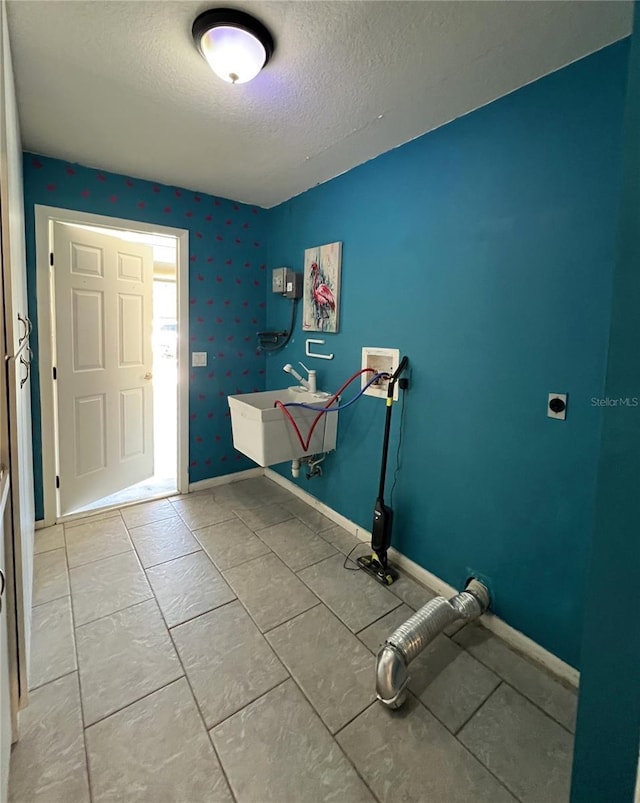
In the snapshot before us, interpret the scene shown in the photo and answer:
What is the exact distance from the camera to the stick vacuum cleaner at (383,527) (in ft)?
6.84

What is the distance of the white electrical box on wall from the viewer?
2207 millimetres

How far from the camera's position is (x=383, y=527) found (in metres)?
2.10

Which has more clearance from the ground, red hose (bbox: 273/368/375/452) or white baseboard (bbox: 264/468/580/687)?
red hose (bbox: 273/368/375/452)

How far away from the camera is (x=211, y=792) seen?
3.73ft

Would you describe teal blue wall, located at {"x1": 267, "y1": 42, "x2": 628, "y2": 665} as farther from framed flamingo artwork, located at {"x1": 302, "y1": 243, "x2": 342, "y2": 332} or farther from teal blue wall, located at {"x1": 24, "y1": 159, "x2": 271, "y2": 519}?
teal blue wall, located at {"x1": 24, "y1": 159, "x2": 271, "y2": 519}

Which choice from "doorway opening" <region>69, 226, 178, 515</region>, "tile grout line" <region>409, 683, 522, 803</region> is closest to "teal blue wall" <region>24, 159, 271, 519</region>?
"doorway opening" <region>69, 226, 178, 515</region>

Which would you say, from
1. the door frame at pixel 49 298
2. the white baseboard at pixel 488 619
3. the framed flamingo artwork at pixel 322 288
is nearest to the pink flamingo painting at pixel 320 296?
the framed flamingo artwork at pixel 322 288

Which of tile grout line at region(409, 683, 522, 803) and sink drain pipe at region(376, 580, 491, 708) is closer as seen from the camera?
tile grout line at region(409, 683, 522, 803)

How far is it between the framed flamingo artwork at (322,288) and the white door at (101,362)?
1388 mm

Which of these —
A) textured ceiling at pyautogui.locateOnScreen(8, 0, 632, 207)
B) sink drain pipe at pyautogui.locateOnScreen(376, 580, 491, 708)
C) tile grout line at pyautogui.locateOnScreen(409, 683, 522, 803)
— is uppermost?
textured ceiling at pyautogui.locateOnScreen(8, 0, 632, 207)

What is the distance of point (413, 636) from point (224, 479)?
226cm

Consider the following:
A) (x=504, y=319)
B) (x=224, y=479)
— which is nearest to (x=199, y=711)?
(x=504, y=319)

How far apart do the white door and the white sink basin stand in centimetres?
105

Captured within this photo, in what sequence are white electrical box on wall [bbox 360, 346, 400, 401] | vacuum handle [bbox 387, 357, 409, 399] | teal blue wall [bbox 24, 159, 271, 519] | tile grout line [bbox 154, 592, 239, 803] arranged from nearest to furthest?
tile grout line [bbox 154, 592, 239, 803], vacuum handle [bbox 387, 357, 409, 399], white electrical box on wall [bbox 360, 346, 400, 401], teal blue wall [bbox 24, 159, 271, 519]
